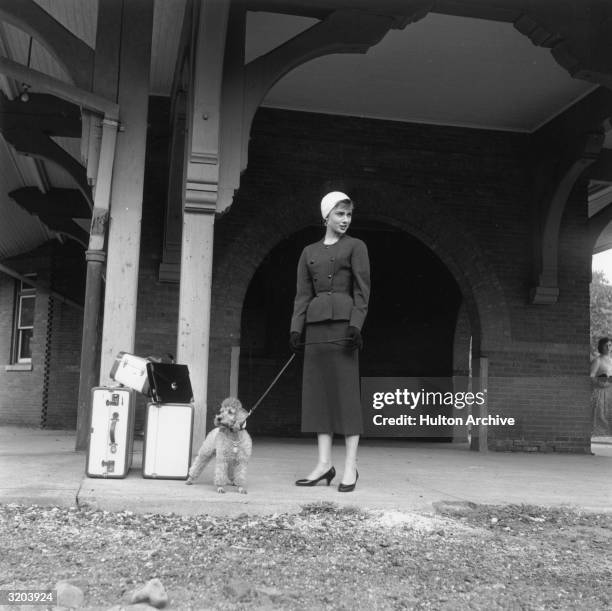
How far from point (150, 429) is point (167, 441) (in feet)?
0.47

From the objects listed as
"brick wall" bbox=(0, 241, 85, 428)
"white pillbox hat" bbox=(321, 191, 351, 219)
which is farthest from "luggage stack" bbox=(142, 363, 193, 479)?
"brick wall" bbox=(0, 241, 85, 428)

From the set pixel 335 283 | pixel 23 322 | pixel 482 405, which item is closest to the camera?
pixel 335 283

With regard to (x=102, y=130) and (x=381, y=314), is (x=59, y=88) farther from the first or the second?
(x=381, y=314)

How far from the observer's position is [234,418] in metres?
4.76

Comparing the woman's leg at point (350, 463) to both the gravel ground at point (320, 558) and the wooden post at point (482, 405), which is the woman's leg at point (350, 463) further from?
the wooden post at point (482, 405)

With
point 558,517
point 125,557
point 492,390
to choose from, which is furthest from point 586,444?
point 125,557

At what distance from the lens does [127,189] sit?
639cm

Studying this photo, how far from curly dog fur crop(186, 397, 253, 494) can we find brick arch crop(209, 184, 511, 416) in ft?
15.9

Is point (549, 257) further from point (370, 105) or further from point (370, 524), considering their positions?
point (370, 524)

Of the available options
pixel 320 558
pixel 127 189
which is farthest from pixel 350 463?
pixel 127 189

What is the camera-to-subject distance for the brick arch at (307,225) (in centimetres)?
991

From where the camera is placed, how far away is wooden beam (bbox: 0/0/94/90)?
629 centimetres

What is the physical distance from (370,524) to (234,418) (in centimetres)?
105

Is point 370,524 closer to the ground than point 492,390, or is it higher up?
closer to the ground
